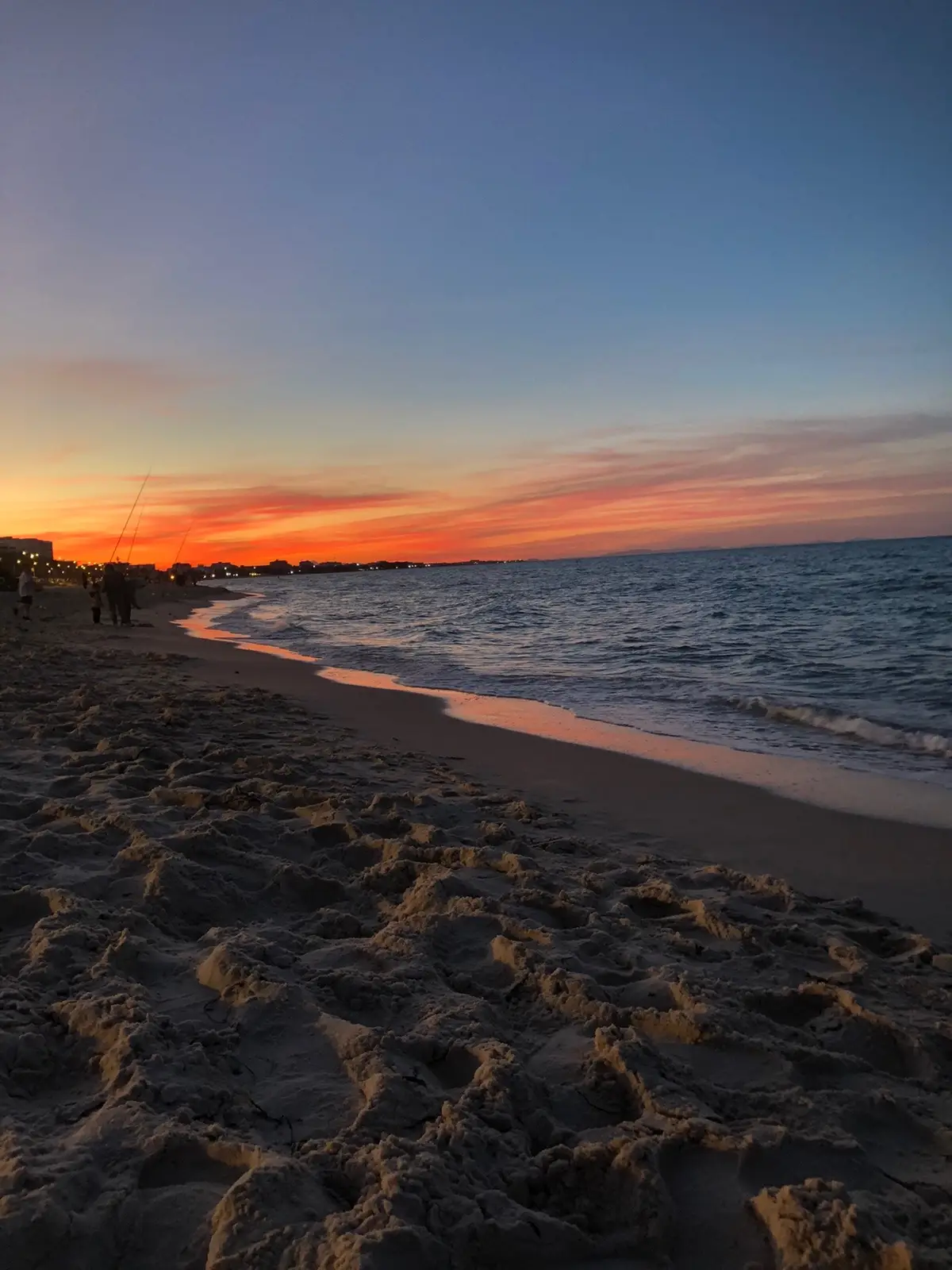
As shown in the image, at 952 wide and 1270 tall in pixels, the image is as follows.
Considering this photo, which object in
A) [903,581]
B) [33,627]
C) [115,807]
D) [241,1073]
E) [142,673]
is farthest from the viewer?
[903,581]

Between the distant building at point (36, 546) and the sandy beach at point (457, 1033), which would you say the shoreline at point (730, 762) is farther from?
the distant building at point (36, 546)

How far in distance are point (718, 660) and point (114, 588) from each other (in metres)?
17.4

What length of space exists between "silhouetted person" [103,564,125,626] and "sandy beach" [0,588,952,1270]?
740 inches

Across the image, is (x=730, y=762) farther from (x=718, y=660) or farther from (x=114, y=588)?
(x=114, y=588)

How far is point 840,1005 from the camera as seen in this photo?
288 cm

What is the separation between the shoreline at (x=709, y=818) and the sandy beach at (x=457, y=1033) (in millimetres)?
37

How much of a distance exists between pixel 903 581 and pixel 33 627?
1353 inches

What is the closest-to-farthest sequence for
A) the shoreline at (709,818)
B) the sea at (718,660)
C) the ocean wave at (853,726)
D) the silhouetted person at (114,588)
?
the shoreline at (709,818) → the ocean wave at (853,726) → the sea at (718,660) → the silhouetted person at (114,588)

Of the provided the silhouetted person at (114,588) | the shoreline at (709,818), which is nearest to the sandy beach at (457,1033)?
the shoreline at (709,818)

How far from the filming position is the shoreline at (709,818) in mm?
4309

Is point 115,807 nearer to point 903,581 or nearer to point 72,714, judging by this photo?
point 72,714

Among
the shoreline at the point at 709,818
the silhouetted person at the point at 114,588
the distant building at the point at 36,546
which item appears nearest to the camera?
the shoreline at the point at 709,818

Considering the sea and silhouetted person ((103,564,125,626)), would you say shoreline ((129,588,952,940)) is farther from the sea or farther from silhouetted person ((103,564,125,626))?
silhouetted person ((103,564,125,626))

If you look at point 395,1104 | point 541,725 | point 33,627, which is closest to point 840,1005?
point 395,1104
